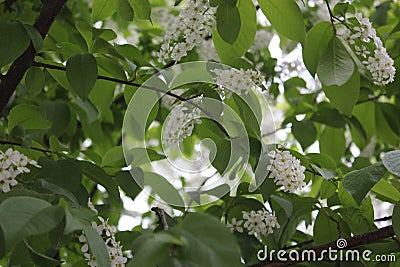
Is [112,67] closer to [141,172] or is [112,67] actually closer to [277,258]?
[141,172]

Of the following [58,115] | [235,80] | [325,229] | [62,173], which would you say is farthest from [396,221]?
[58,115]

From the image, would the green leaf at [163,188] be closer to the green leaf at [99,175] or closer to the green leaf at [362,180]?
the green leaf at [99,175]

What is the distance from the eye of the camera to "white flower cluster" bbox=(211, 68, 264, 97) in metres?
0.77

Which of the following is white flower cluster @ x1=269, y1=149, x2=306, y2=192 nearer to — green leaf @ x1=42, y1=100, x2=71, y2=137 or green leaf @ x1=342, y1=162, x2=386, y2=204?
green leaf @ x1=342, y1=162, x2=386, y2=204

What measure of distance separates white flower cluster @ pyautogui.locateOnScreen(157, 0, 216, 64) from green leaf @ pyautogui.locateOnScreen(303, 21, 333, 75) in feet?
0.41

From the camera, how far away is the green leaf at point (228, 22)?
29.7 inches

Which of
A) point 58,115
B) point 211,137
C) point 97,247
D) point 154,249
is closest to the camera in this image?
point 154,249

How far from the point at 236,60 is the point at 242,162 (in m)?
0.15

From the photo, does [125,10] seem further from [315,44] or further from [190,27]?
[315,44]

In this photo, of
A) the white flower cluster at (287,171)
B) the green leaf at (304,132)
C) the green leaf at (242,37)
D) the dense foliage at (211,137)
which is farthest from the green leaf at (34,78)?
the green leaf at (304,132)

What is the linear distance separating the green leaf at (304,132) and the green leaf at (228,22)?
0.36 m

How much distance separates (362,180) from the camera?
647 millimetres

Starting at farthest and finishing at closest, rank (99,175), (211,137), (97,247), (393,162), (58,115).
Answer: (58,115), (211,137), (99,175), (393,162), (97,247)

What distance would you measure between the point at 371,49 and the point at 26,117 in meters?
0.46
